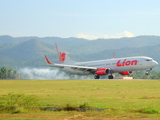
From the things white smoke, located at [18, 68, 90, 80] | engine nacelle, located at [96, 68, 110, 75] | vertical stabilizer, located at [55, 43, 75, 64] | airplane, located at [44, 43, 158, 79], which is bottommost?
white smoke, located at [18, 68, 90, 80]

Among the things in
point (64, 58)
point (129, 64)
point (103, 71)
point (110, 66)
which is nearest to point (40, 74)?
point (64, 58)

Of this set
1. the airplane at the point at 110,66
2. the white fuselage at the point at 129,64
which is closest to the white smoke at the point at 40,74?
the airplane at the point at 110,66

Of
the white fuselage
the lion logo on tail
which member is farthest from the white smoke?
the white fuselage

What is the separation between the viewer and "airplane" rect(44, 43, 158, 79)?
86.4m

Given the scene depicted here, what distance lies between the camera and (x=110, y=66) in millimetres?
91750

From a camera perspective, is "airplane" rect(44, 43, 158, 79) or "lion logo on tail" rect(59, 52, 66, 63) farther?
"lion logo on tail" rect(59, 52, 66, 63)

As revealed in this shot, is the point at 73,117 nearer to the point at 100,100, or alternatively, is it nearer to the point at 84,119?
the point at 84,119

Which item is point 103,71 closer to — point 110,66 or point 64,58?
point 110,66

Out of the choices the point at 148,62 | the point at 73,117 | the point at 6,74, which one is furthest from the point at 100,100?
the point at 6,74

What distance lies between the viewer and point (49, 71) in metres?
134

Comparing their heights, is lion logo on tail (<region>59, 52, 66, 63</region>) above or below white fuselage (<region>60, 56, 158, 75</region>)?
above

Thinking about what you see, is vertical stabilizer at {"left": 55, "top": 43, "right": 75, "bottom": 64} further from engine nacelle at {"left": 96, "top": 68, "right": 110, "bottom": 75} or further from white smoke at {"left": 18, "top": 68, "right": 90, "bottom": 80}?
white smoke at {"left": 18, "top": 68, "right": 90, "bottom": 80}

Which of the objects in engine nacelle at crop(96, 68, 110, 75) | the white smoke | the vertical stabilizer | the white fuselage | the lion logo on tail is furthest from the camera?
the white smoke

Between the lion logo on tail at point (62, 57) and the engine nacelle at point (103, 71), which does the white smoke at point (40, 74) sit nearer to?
the lion logo on tail at point (62, 57)
